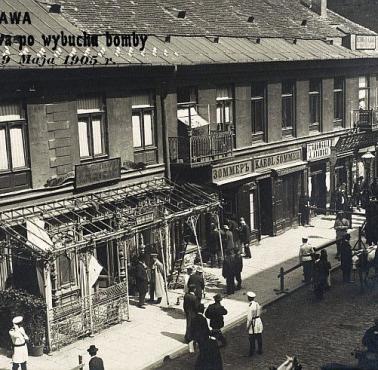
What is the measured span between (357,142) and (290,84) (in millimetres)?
6052

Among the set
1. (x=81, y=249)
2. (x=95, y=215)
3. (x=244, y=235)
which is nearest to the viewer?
(x=81, y=249)

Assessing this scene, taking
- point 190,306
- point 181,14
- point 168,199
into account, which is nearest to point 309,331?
point 190,306

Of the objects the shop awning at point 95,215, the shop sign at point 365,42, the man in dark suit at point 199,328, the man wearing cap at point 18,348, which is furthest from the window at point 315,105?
the man wearing cap at point 18,348

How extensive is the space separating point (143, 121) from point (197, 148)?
85.1 inches

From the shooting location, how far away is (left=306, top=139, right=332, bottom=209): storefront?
28188 millimetres

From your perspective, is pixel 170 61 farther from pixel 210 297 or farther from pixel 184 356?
pixel 184 356

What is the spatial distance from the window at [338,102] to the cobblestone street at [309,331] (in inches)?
534

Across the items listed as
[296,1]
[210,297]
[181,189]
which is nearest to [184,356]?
[210,297]

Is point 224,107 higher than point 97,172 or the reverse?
higher

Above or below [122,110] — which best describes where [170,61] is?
above

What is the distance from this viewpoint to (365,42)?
1282 inches

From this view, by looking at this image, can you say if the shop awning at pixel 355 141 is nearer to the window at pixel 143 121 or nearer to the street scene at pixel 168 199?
the street scene at pixel 168 199

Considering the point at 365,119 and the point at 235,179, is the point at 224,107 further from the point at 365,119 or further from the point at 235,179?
the point at 365,119

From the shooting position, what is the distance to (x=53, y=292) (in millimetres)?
16922
